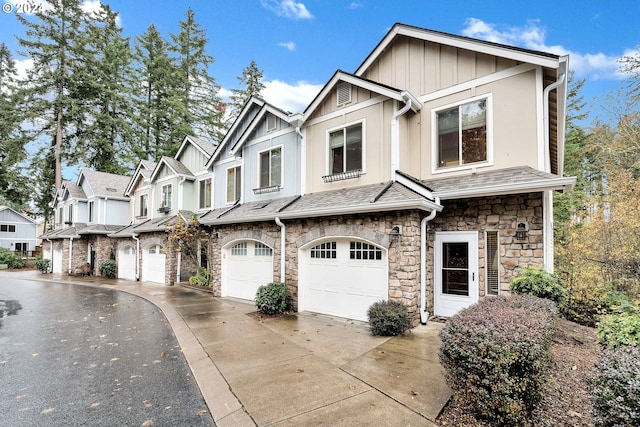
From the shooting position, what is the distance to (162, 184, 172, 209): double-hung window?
17141mm

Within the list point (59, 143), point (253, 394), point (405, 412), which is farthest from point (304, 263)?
point (59, 143)

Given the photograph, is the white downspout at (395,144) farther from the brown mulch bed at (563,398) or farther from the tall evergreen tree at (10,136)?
the tall evergreen tree at (10,136)

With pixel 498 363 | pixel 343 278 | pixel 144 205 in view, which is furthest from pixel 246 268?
pixel 144 205

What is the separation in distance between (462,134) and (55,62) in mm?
31834

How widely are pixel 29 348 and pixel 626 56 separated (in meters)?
24.1

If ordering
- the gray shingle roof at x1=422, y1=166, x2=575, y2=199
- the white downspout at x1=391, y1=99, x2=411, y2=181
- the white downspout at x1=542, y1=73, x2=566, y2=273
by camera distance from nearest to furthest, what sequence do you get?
1. the gray shingle roof at x1=422, y1=166, x2=575, y2=199
2. the white downspout at x1=542, y1=73, x2=566, y2=273
3. the white downspout at x1=391, y1=99, x2=411, y2=181

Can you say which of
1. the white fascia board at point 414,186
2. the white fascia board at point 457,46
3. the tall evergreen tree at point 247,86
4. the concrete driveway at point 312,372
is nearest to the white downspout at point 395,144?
the white fascia board at point 414,186

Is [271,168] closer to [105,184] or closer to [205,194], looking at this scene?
[205,194]

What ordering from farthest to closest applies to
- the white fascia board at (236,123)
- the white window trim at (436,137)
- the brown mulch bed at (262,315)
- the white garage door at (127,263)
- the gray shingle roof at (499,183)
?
the white garage door at (127,263), the white fascia board at (236,123), the brown mulch bed at (262,315), the white window trim at (436,137), the gray shingle roof at (499,183)

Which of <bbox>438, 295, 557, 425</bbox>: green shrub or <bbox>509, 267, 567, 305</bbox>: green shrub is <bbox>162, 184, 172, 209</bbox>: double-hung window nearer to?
<bbox>509, 267, 567, 305</bbox>: green shrub

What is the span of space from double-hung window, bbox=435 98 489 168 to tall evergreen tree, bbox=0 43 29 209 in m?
31.8

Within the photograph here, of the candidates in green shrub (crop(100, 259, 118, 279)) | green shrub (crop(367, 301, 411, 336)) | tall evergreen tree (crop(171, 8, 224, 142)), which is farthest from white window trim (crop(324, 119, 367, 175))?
tall evergreen tree (crop(171, 8, 224, 142))

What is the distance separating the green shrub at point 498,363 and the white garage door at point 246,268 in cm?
765

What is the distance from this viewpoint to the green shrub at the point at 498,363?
2.93 meters
